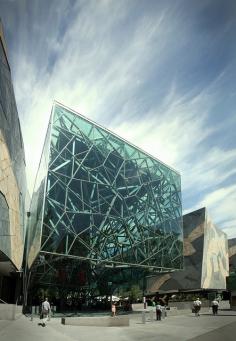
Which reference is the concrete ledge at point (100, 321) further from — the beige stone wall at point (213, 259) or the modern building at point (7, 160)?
the beige stone wall at point (213, 259)

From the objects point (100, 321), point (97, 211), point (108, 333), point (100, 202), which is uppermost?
point (100, 202)

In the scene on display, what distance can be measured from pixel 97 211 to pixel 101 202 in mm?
1262

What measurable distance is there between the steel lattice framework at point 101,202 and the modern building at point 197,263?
2435 centimetres

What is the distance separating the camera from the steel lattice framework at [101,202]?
123 ft

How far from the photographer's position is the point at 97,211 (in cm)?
4138

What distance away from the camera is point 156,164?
5391 cm

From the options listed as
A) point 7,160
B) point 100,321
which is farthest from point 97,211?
point 100,321

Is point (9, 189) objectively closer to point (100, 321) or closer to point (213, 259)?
point (100, 321)

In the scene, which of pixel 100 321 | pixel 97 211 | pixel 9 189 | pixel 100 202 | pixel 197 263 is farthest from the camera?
pixel 197 263

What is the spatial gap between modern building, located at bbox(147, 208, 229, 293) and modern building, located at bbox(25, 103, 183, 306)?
78.2 feet

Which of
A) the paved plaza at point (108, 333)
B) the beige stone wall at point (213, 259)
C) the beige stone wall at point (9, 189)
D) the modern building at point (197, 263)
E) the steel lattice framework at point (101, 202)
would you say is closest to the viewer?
the paved plaza at point (108, 333)

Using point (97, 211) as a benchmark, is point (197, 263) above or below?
below

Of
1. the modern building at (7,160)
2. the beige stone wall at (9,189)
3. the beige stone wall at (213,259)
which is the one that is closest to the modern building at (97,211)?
the beige stone wall at (9,189)

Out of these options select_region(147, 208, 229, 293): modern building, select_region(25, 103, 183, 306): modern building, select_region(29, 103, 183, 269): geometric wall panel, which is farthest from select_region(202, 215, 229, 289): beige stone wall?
select_region(29, 103, 183, 269): geometric wall panel
